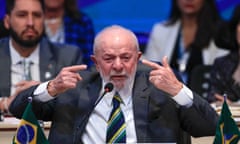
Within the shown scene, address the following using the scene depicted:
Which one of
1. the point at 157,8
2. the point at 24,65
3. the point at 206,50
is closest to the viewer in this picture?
the point at 24,65

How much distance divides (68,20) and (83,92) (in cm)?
184

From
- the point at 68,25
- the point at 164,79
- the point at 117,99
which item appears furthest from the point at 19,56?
the point at 164,79

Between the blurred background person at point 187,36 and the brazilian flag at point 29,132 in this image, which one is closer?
the brazilian flag at point 29,132

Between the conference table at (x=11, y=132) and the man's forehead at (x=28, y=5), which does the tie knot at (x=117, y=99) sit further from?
the man's forehead at (x=28, y=5)

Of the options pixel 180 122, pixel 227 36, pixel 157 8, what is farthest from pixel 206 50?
pixel 180 122

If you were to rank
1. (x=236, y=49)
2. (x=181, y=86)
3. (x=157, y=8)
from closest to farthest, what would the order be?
(x=181, y=86) < (x=236, y=49) < (x=157, y=8)

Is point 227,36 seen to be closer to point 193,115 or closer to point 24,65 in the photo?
point 24,65

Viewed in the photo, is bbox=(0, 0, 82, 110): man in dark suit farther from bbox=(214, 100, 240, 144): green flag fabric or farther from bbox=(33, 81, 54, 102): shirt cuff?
bbox=(214, 100, 240, 144): green flag fabric

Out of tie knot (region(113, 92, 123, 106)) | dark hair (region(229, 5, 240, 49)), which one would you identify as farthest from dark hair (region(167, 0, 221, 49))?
tie knot (region(113, 92, 123, 106))

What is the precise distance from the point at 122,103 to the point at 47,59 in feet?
3.99

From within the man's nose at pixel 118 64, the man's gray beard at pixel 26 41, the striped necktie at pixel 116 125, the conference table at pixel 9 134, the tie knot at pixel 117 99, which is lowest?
the conference table at pixel 9 134

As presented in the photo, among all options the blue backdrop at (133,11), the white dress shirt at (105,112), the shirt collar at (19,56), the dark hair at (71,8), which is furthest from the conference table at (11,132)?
the blue backdrop at (133,11)

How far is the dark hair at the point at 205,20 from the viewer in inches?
190

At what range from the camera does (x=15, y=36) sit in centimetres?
416
